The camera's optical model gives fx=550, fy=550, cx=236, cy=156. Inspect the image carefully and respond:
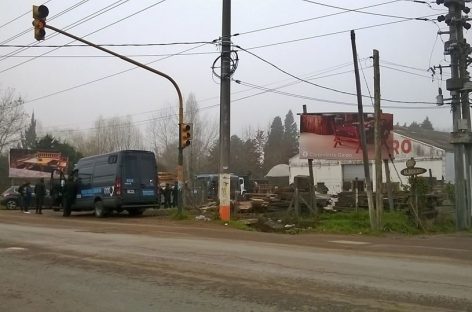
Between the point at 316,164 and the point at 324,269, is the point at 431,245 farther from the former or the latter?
the point at 316,164

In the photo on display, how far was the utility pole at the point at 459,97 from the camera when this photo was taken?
22109mm

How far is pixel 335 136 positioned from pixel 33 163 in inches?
1367

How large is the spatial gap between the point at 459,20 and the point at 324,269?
52.7 feet

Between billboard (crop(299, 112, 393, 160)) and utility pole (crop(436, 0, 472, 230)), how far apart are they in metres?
4.51

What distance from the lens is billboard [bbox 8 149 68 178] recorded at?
50875 mm

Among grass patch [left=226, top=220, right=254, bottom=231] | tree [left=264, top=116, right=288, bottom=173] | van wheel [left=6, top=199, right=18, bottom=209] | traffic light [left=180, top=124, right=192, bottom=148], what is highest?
tree [left=264, top=116, right=288, bottom=173]

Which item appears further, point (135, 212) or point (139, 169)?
point (135, 212)

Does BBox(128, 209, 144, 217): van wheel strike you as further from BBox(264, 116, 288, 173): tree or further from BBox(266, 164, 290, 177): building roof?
BBox(264, 116, 288, 173): tree

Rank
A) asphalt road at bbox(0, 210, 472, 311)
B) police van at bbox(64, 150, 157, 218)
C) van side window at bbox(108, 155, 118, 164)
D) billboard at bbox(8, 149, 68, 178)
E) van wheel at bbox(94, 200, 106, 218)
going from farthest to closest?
billboard at bbox(8, 149, 68, 178)
van wheel at bbox(94, 200, 106, 218)
van side window at bbox(108, 155, 118, 164)
police van at bbox(64, 150, 157, 218)
asphalt road at bbox(0, 210, 472, 311)

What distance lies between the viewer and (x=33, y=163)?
51.8 metres

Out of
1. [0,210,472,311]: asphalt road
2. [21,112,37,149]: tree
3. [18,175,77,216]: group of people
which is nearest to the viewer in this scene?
[0,210,472,311]: asphalt road

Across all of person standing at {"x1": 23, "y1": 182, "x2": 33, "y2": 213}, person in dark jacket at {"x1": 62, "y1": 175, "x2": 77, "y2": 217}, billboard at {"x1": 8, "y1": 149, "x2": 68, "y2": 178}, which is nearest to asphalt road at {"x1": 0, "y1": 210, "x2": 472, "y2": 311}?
person in dark jacket at {"x1": 62, "y1": 175, "x2": 77, "y2": 217}

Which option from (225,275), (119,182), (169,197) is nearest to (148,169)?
(119,182)

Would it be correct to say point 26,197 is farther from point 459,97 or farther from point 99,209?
point 459,97
